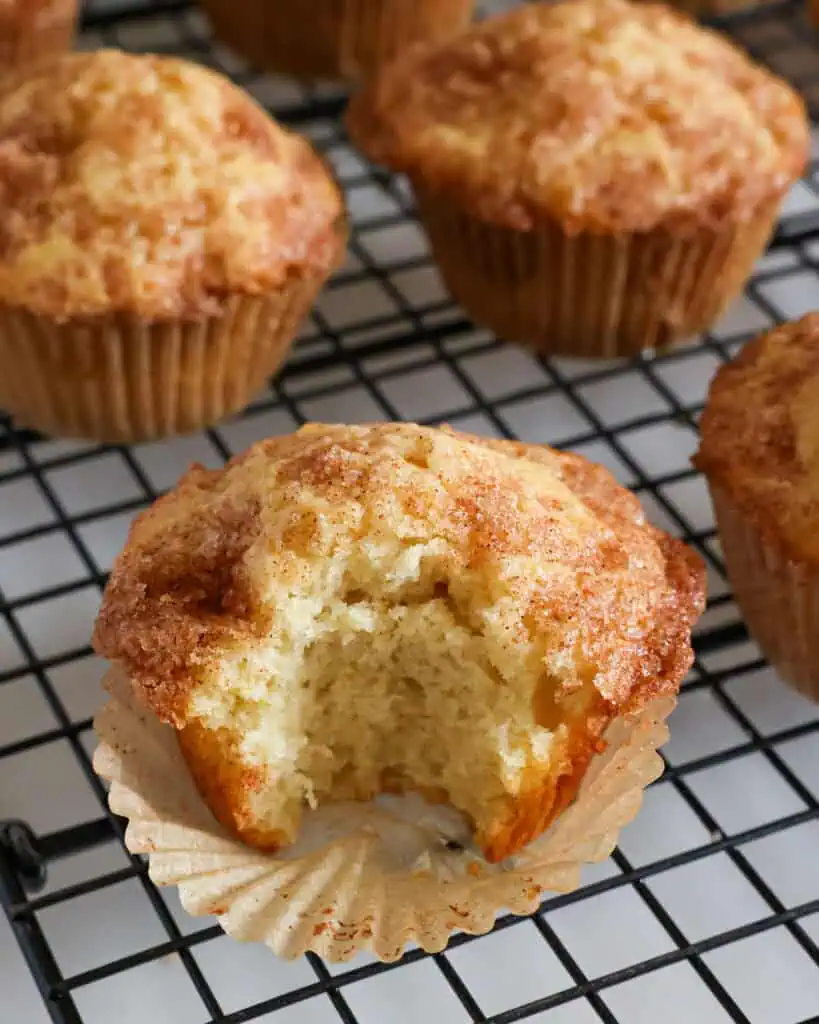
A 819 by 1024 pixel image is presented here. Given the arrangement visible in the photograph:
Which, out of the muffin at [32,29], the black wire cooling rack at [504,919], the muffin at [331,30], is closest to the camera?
the black wire cooling rack at [504,919]

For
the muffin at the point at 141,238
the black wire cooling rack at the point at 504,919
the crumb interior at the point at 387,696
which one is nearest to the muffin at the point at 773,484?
the black wire cooling rack at the point at 504,919

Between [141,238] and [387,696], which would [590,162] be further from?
[387,696]

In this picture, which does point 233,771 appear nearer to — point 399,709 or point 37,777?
point 399,709

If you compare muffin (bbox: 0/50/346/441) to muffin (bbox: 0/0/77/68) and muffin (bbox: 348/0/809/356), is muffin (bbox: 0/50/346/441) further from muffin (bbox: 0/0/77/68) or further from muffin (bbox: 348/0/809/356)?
muffin (bbox: 0/0/77/68)

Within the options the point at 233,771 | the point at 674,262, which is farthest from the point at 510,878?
the point at 674,262

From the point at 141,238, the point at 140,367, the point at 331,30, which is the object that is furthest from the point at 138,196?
the point at 331,30

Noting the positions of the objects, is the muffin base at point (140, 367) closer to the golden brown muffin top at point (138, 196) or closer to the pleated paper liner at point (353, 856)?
the golden brown muffin top at point (138, 196)
